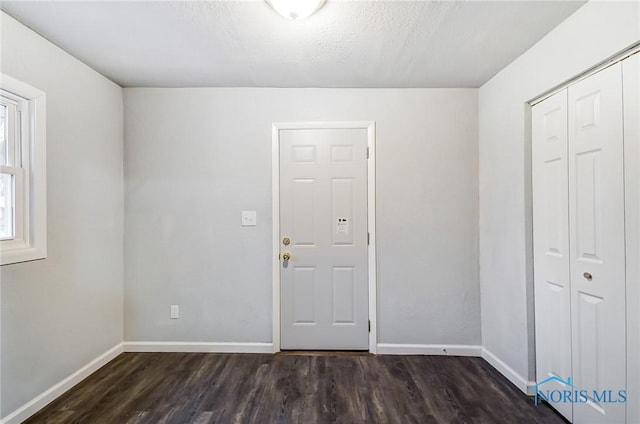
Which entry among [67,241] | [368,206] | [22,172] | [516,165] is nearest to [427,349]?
[368,206]

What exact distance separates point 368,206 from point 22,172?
2490 mm

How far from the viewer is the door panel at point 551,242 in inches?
72.4

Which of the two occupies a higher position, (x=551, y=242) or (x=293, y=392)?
(x=551, y=242)

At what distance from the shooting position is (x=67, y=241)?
2.17 meters

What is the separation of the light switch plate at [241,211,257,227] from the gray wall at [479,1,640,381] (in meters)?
2.07

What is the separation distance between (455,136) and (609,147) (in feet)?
4.13

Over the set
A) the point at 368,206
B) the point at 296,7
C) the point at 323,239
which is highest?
the point at 296,7

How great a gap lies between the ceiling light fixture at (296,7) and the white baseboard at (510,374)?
2796 millimetres

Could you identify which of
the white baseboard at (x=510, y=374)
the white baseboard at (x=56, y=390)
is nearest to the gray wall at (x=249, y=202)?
the white baseboard at (x=56, y=390)

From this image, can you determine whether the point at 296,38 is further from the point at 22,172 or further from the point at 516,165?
the point at 22,172

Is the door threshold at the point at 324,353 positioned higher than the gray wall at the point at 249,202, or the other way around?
the gray wall at the point at 249,202

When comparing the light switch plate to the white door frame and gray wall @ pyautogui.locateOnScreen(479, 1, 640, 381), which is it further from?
gray wall @ pyautogui.locateOnScreen(479, 1, 640, 381)

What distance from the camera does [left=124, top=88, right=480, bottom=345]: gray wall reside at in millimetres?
2723

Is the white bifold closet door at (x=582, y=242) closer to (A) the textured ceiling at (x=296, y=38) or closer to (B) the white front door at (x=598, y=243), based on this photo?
(B) the white front door at (x=598, y=243)
